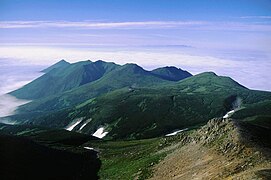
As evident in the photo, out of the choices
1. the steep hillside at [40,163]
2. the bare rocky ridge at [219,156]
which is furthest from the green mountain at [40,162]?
the bare rocky ridge at [219,156]

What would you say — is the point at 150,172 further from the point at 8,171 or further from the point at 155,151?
the point at 8,171

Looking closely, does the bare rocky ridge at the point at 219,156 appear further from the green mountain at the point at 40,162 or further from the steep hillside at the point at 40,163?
the steep hillside at the point at 40,163

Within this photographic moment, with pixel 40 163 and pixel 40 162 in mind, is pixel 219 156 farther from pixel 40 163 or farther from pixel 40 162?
pixel 40 162

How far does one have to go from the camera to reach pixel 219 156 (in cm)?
5475

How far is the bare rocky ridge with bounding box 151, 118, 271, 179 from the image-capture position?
148ft

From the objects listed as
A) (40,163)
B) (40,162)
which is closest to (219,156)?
(40,163)

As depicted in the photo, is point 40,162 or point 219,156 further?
point 40,162

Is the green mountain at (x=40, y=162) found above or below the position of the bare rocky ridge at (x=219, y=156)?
below

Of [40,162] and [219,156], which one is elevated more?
[219,156]

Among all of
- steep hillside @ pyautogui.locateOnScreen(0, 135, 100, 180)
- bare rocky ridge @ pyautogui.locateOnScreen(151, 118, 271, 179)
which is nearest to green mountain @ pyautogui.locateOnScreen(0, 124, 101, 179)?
steep hillside @ pyautogui.locateOnScreen(0, 135, 100, 180)

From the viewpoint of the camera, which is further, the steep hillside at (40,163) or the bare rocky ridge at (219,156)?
the steep hillside at (40,163)

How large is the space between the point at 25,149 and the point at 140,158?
31714 mm

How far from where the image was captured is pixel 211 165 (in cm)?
5197

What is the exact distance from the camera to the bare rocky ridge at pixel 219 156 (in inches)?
1777
